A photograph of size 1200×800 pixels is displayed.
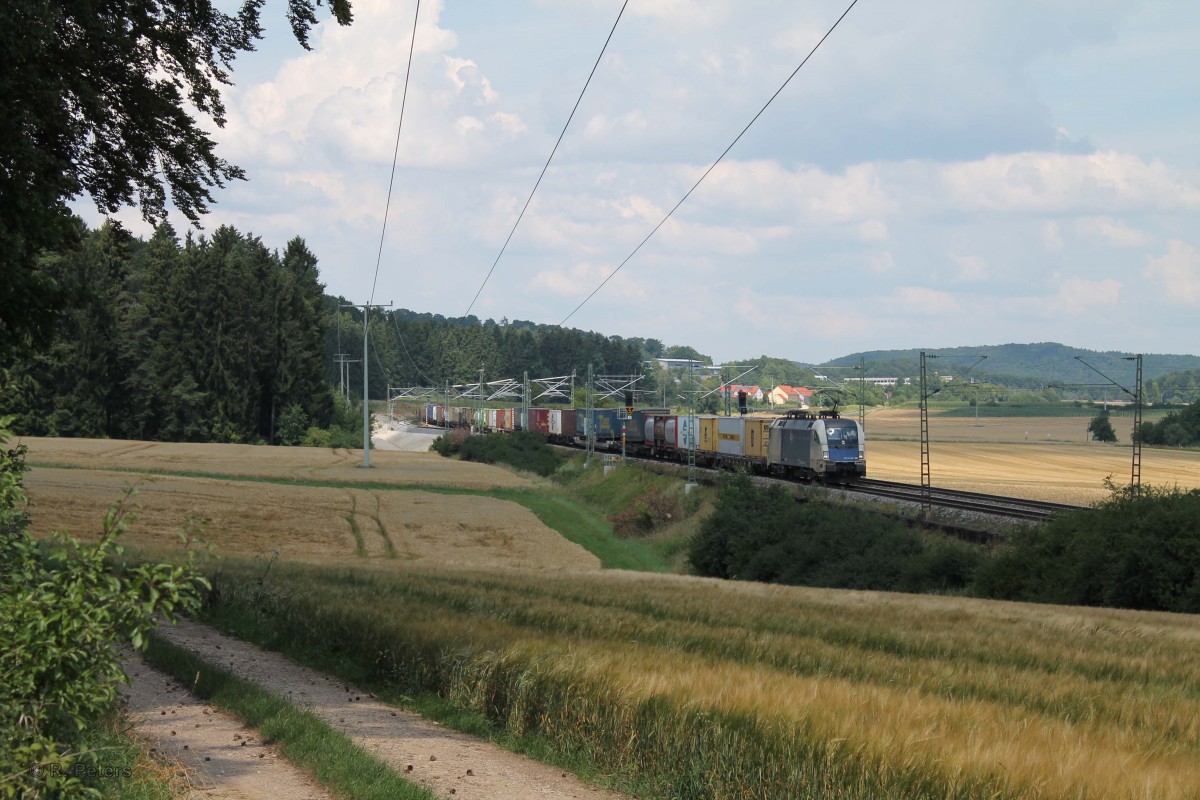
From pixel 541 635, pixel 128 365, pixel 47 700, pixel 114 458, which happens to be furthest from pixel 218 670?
pixel 128 365

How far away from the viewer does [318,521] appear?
56.2 meters

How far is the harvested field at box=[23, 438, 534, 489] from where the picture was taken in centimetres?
7881

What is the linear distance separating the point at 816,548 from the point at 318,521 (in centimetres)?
2614

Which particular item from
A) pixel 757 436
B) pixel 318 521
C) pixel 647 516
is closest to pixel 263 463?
pixel 318 521

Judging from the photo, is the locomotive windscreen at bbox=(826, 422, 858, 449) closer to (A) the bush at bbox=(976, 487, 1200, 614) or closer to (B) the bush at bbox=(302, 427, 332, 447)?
(A) the bush at bbox=(976, 487, 1200, 614)

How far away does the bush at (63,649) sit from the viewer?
595cm

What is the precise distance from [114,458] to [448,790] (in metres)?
80.2

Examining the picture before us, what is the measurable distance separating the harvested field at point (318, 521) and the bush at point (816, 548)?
6.20 meters

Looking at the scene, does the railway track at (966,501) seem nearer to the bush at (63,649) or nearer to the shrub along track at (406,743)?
the shrub along track at (406,743)

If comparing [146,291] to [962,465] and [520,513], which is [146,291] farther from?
[962,465]

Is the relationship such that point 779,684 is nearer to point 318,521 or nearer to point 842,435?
point 318,521

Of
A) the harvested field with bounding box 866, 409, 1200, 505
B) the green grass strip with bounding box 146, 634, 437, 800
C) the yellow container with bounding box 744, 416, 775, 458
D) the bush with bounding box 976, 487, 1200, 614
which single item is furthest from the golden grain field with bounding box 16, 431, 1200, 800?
the harvested field with bounding box 866, 409, 1200, 505

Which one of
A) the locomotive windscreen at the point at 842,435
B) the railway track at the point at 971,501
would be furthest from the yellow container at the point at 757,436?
the railway track at the point at 971,501

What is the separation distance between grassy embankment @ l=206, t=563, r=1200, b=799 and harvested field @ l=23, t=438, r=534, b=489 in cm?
5915
